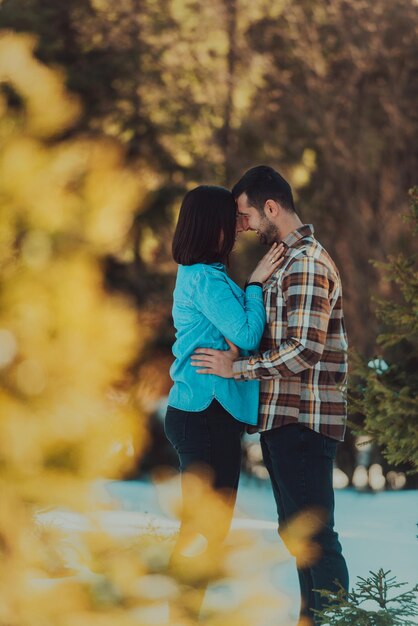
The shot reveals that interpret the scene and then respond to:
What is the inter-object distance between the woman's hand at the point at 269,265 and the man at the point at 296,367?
0.02 metres

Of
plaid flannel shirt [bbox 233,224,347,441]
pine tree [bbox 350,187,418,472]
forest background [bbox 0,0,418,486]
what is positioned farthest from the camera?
forest background [bbox 0,0,418,486]

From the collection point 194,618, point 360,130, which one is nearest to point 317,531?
point 194,618

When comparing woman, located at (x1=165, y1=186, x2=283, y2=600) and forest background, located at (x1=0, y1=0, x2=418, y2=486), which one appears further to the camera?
forest background, located at (x1=0, y1=0, x2=418, y2=486)

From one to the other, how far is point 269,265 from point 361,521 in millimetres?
4664

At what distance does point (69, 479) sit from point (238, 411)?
1782 mm

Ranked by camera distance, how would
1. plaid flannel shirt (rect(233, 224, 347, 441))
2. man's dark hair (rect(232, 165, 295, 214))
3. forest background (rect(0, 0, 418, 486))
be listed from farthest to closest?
forest background (rect(0, 0, 418, 486)) < man's dark hair (rect(232, 165, 295, 214)) < plaid flannel shirt (rect(233, 224, 347, 441))

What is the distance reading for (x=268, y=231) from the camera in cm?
317

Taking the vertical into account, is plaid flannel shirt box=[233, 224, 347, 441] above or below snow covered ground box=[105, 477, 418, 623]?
above

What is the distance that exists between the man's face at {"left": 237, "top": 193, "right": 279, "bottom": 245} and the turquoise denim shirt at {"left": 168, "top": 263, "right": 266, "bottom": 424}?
0.51 ft

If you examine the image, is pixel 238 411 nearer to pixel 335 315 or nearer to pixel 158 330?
pixel 335 315

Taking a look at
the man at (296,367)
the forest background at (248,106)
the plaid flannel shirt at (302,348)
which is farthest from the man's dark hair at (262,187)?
the forest background at (248,106)

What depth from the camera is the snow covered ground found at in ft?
17.9

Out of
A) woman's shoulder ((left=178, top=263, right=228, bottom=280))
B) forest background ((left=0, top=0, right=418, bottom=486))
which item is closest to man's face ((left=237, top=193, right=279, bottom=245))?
woman's shoulder ((left=178, top=263, right=228, bottom=280))

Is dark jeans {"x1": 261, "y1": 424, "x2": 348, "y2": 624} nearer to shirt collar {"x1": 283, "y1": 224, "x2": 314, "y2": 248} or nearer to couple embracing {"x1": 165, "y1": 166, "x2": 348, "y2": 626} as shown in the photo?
couple embracing {"x1": 165, "y1": 166, "x2": 348, "y2": 626}
